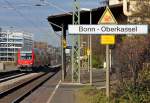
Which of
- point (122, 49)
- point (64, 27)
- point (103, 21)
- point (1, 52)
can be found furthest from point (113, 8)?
point (1, 52)

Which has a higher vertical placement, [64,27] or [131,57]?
[64,27]

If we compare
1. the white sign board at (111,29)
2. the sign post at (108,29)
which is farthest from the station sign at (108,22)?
the white sign board at (111,29)

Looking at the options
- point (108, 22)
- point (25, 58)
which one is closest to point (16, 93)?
point (108, 22)

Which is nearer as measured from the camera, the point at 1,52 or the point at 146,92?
the point at 146,92

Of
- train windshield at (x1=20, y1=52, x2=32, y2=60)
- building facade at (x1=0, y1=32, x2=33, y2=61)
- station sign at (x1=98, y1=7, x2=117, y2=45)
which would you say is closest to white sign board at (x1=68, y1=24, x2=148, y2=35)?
station sign at (x1=98, y1=7, x2=117, y2=45)

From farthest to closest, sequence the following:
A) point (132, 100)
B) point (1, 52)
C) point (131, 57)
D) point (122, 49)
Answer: point (1, 52) < point (122, 49) < point (131, 57) < point (132, 100)

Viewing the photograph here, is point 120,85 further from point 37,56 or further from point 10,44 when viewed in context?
point 10,44

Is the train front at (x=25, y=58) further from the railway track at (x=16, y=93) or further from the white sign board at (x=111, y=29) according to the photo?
the white sign board at (x=111, y=29)

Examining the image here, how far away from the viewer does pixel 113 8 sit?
41.2 meters

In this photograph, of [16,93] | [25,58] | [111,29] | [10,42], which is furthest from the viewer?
[10,42]

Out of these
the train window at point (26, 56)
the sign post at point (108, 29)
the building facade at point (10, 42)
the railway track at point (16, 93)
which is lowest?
the railway track at point (16, 93)

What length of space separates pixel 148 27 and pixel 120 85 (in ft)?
10.4

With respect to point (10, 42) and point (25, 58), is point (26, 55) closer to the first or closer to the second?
point (25, 58)

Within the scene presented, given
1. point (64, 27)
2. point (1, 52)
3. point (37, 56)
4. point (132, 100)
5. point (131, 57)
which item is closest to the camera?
point (132, 100)
